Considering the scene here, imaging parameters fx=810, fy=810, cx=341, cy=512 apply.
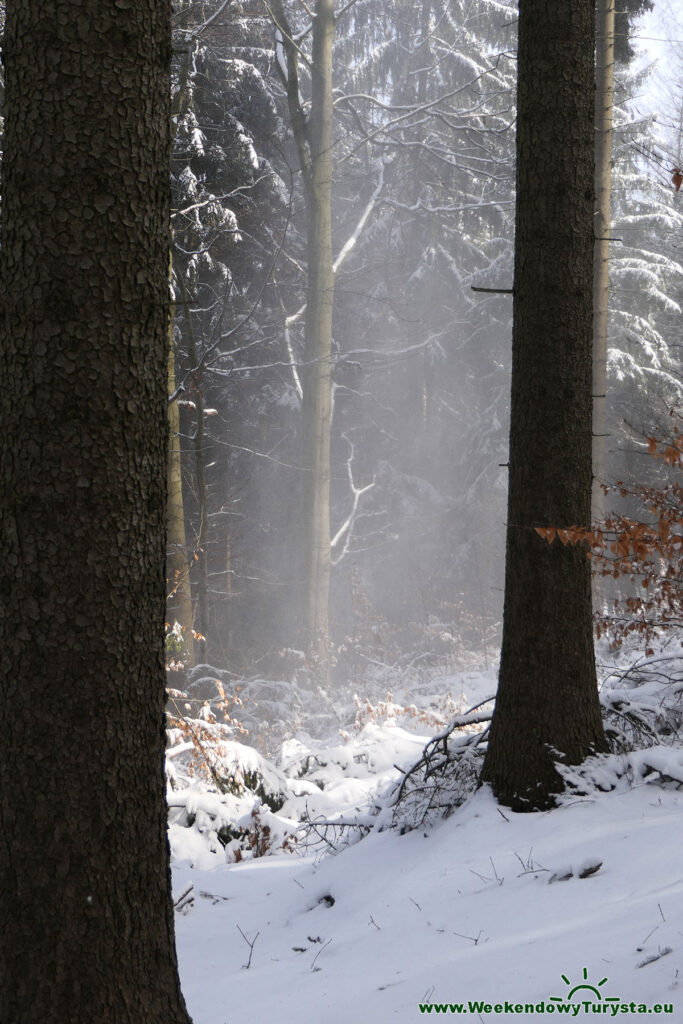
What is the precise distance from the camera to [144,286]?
252 centimetres

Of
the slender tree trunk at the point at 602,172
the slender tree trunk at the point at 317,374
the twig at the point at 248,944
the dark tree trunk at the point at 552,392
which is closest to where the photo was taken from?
the twig at the point at 248,944

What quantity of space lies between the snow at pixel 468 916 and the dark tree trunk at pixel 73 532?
47.6 inches

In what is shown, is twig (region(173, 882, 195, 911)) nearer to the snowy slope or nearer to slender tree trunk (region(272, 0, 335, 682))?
the snowy slope

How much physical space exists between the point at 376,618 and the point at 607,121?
12.2 m

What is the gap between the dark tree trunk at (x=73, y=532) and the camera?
2.36 m

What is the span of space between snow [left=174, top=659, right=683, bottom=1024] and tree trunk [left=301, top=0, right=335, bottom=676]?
31.7 feet

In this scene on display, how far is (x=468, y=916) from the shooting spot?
3838 millimetres

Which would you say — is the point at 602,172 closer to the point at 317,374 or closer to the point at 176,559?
the point at 317,374

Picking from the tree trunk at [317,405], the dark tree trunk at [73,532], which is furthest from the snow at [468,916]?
the tree trunk at [317,405]

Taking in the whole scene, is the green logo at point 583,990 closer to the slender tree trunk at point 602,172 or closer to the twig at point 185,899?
the twig at point 185,899

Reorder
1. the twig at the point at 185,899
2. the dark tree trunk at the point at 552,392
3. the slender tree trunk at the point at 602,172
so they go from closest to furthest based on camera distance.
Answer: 1. the dark tree trunk at the point at 552,392
2. the twig at the point at 185,899
3. the slender tree trunk at the point at 602,172

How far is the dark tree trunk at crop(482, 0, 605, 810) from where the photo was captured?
4.71 m

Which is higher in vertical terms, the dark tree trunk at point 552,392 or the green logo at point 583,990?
the dark tree trunk at point 552,392

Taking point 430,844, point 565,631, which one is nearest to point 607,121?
point 565,631
